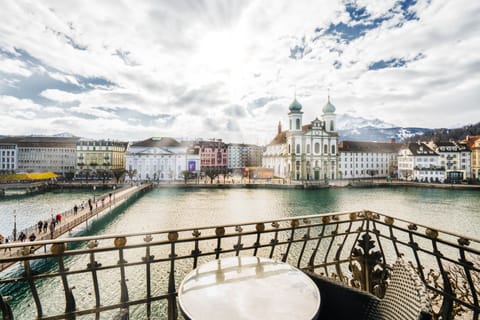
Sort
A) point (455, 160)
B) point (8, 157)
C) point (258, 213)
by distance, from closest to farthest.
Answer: point (258, 213) < point (455, 160) < point (8, 157)

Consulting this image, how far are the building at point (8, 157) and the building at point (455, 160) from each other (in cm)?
11320

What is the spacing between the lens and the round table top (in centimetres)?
193

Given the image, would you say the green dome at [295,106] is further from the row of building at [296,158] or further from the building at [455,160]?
the building at [455,160]

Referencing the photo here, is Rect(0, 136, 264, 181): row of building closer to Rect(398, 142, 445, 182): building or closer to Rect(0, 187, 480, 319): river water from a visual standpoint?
Rect(0, 187, 480, 319): river water

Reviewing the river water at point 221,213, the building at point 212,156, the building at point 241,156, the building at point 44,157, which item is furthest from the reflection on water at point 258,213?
the building at point 241,156

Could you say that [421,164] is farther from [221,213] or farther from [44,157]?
[44,157]

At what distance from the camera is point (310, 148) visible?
61469 mm

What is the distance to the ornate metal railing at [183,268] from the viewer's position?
2.48m

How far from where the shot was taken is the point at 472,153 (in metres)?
58.0

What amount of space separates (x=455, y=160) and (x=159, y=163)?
73577mm

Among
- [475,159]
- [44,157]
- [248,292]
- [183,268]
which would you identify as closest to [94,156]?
[44,157]

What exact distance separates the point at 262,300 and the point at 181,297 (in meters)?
0.69

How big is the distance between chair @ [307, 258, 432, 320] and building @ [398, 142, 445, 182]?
232ft

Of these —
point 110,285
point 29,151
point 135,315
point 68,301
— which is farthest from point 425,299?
point 29,151
